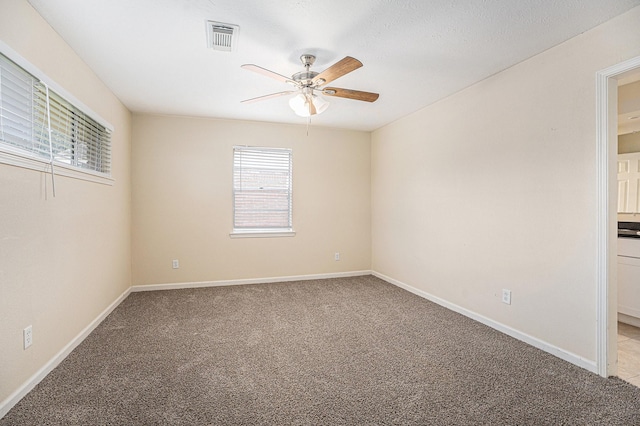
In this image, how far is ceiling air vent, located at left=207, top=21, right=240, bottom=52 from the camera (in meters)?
2.19

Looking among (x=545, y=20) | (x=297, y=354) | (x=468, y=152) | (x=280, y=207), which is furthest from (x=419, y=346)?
(x=280, y=207)

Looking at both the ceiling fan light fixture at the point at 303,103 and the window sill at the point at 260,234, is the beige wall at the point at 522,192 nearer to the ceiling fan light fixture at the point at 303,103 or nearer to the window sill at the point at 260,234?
the ceiling fan light fixture at the point at 303,103

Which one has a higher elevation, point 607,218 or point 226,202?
point 226,202

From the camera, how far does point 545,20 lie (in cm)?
212

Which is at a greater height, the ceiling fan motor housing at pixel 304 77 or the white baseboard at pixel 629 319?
the ceiling fan motor housing at pixel 304 77

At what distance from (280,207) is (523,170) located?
326 cm

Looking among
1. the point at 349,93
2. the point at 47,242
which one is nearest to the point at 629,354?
the point at 349,93

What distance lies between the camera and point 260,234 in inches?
187

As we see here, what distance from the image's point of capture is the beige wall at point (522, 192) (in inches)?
89.2

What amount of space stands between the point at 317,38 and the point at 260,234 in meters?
3.04

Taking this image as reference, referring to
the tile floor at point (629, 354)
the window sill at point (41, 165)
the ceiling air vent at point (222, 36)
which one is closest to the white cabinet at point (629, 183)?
the tile floor at point (629, 354)

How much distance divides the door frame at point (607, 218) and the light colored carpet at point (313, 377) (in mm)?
226

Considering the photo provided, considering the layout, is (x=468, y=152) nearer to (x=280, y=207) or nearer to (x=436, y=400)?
(x=436, y=400)

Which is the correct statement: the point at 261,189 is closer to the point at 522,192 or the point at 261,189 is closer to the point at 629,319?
the point at 522,192
